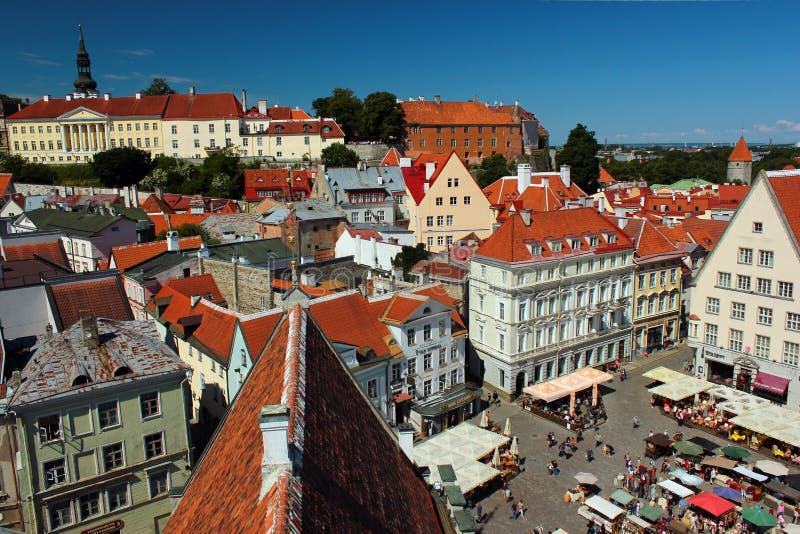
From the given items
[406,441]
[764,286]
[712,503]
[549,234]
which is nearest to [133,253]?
[549,234]

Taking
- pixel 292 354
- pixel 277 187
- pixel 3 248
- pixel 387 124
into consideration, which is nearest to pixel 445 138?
pixel 387 124

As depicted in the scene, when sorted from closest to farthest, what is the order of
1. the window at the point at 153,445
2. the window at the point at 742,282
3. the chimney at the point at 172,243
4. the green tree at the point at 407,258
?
1. the window at the point at 153,445
2. the window at the point at 742,282
3. the chimney at the point at 172,243
4. the green tree at the point at 407,258

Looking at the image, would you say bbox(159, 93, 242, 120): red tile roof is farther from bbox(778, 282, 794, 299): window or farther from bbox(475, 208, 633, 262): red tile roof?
bbox(778, 282, 794, 299): window

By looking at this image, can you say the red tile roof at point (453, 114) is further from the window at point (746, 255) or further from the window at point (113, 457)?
the window at point (113, 457)

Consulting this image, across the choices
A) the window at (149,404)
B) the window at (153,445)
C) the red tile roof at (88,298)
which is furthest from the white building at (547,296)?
the window at (149,404)

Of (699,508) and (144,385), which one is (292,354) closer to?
(144,385)

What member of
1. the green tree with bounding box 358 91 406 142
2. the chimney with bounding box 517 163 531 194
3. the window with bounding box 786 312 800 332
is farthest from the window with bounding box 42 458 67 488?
the green tree with bounding box 358 91 406 142
